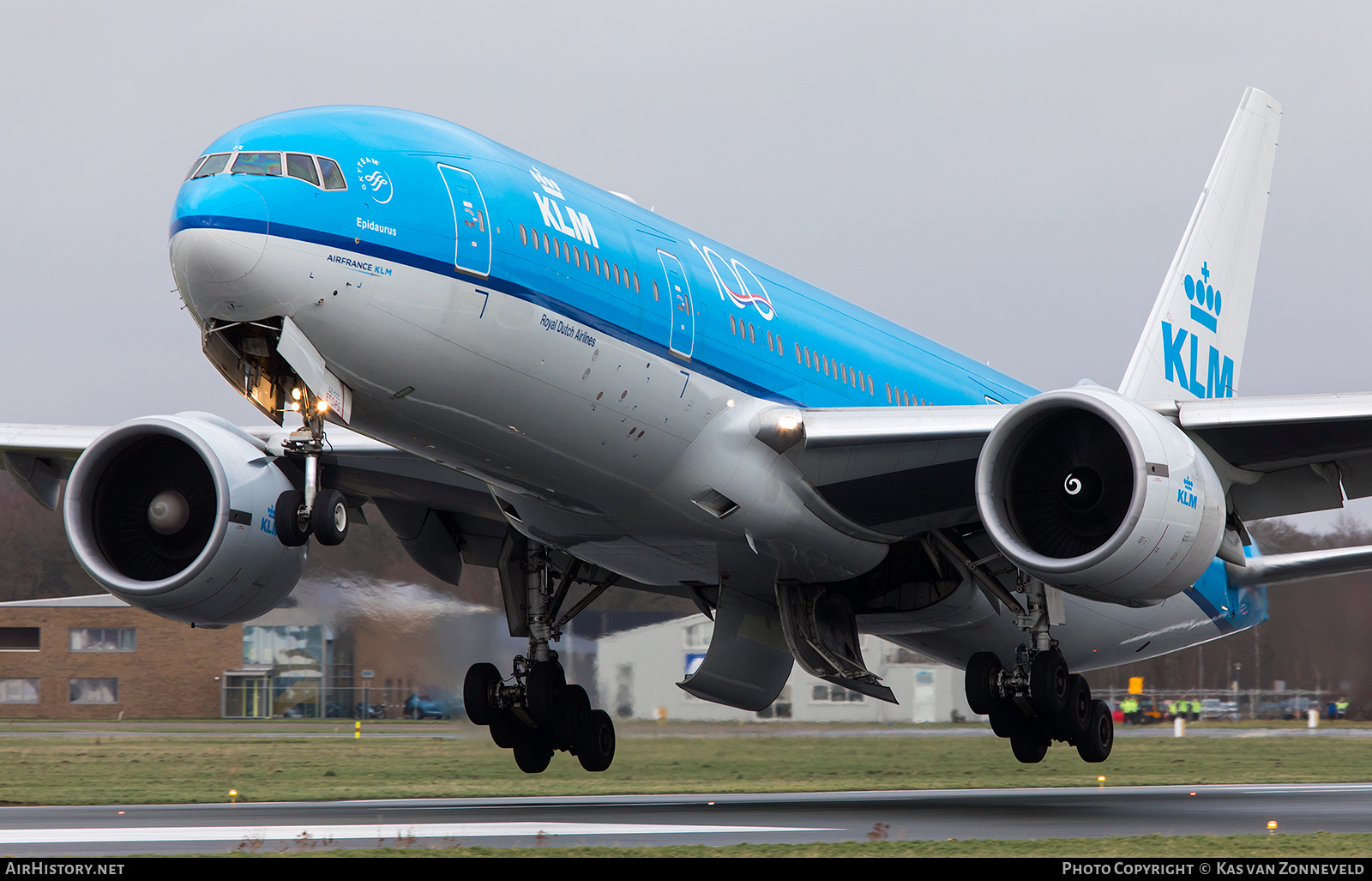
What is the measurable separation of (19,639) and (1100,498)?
28540mm

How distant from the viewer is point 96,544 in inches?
670

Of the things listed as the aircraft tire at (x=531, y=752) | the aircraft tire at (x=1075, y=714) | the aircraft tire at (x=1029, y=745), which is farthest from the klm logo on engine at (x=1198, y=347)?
the aircraft tire at (x=531, y=752)

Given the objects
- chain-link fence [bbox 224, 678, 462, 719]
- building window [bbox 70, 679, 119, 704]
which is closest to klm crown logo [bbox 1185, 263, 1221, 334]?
chain-link fence [bbox 224, 678, 462, 719]

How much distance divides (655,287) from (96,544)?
306 inches

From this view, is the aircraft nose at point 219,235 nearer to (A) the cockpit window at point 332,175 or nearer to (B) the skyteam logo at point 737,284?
(A) the cockpit window at point 332,175

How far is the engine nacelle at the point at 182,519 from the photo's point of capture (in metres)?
16.8

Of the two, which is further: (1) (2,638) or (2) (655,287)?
(1) (2,638)

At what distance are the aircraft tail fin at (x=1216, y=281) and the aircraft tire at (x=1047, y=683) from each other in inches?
241

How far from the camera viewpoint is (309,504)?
472 inches

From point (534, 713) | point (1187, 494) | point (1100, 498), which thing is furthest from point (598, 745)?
point (1187, 494)

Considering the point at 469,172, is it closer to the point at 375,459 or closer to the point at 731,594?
the point at 375,459

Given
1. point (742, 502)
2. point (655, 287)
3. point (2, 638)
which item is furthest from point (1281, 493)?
point (2, 638)

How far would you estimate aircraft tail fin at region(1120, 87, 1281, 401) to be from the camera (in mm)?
21969

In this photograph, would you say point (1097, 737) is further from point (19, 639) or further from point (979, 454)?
point (19, 639)
